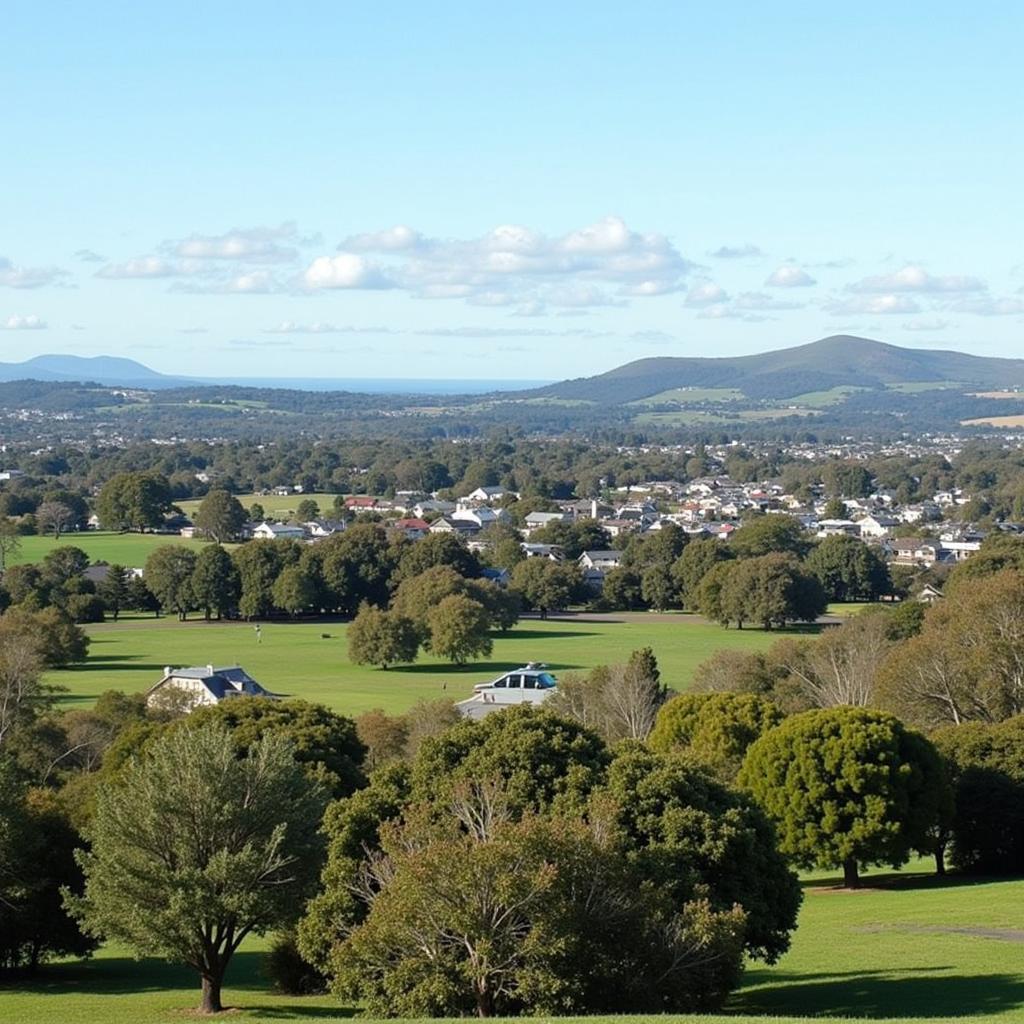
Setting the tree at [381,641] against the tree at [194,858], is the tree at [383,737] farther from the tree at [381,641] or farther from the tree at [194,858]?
the tree at [381,641]

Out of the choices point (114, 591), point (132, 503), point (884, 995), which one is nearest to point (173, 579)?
point (114, 591)

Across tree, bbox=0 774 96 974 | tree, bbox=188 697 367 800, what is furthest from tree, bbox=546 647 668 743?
tree, bbox=0 774 96 974

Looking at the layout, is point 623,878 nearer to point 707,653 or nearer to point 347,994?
point 347,994

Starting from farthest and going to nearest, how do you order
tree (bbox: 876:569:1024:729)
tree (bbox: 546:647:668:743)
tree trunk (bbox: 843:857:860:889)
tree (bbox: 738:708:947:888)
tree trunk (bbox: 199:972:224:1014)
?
tree (bbox: 546:647:668:743)
tree (bbox: 876:569:1024:729)
tree trunk (bbox: 843:857:860:889)
tree (bbox: 738:708:947:888)
tree trunk (bbox: 199:972:224:1014)

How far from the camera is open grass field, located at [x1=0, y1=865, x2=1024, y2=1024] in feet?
69.6

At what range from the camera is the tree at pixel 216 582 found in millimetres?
94750

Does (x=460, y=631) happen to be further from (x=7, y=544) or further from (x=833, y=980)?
(x=833, y=980)

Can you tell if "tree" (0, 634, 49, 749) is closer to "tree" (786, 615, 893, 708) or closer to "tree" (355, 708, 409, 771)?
"tree" (355, 708, 409, 771)

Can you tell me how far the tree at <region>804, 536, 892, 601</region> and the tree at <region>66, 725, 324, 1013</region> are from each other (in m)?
81.2

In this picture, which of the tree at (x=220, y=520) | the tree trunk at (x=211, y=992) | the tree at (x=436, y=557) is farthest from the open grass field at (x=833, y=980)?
the tree at (x=220, y=520)

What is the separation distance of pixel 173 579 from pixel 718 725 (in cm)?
6089

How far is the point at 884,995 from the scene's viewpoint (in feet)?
72.5

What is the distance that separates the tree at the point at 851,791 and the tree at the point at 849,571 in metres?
69.0

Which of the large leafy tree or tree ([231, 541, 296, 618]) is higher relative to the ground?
the large leafy tree
